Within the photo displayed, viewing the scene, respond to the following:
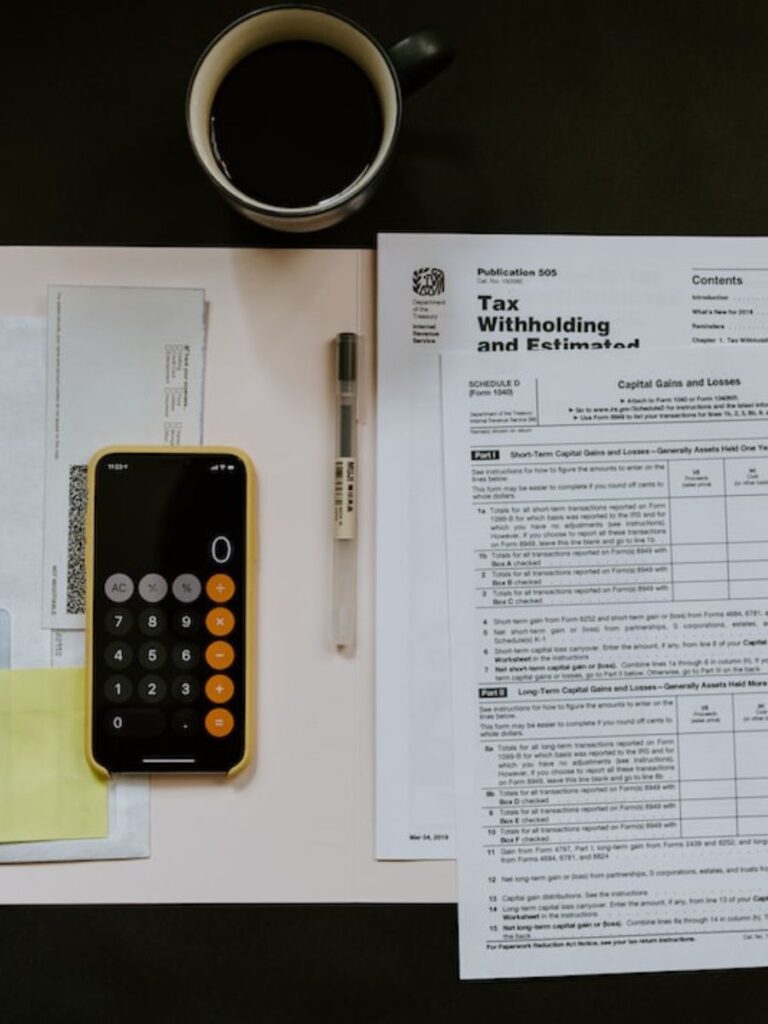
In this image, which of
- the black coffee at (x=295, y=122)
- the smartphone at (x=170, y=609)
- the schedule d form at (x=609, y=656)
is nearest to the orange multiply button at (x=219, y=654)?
the smartphone at (x=170, y=609)

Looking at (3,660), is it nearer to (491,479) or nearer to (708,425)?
(491,479)

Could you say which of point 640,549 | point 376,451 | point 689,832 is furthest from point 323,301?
point 689,832

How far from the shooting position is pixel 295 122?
495mm

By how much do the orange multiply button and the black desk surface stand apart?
129 mm

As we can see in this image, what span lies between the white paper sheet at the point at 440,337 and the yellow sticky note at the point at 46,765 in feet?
0.51

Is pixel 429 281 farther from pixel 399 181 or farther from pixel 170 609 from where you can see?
pixel 170 609

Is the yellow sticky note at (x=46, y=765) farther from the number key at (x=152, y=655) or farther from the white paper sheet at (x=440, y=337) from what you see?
the white paper sheet at (x=440, y=337)

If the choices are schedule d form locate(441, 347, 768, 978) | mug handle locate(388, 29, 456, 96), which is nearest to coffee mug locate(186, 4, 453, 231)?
mug handle locate(388, 29, 456, 96)

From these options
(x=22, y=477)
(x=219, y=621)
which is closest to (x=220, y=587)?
(x=219, y=621)

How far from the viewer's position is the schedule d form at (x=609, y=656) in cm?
52

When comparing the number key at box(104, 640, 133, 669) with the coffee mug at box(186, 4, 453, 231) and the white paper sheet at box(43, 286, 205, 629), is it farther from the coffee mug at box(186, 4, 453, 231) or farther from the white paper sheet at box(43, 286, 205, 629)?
the coffee mug at box(186, 4, 453, 231)

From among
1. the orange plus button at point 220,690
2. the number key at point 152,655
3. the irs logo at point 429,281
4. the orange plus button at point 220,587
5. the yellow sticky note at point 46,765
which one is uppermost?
the irs logo at point 429,281

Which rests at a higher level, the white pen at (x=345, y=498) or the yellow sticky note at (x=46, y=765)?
the white pen at (x=345, y=498)

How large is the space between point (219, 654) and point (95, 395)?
0.50 ft
